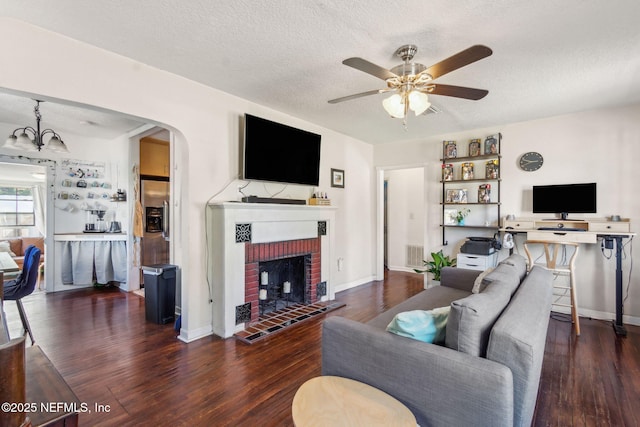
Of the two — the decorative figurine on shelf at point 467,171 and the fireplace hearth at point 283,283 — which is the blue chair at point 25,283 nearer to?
the fireplace hearth at point 283,283

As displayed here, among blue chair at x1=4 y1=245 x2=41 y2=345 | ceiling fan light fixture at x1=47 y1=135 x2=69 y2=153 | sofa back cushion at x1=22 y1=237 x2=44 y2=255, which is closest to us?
blue chair at x1=4 y1=245 x2=41 y2=345

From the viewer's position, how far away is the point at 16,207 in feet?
21.0

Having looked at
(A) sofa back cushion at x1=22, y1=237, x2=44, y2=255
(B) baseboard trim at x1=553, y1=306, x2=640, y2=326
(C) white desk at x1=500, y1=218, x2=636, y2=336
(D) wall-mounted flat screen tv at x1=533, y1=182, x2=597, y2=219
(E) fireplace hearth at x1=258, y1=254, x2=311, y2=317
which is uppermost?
(D) wall-mounted flat screen tv at x1=533, y1=182, x2=597, y2=219

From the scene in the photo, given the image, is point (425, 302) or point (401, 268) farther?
point (401, 268)

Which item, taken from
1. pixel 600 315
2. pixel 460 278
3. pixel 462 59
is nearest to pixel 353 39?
pixel 462 59

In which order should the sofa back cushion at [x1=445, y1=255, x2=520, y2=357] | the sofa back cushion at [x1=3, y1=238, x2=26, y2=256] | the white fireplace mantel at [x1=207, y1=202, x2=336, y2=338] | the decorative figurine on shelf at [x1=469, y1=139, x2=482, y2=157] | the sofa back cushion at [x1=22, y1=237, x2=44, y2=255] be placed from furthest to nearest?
the sofa back cushion at [x1=22, y1=237, x2=44, y2=255] < the sofa back cushion at [x1=3, y1=238, x2=26, y2=256] < the decorative figurine on shelf at [x1=469, y1=139, x2=482, y2=157] < the white fireplace mantel at [x1=207, y1=202, x2=336, y2=338] < the sofa back cushion at [x1=445, y1=255, x2=520, y2=357]

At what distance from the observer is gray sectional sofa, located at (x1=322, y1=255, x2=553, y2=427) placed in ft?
3.95

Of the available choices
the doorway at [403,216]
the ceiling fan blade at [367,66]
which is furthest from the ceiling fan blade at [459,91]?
the doorway at [403,216]

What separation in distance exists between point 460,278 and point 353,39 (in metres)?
2.57

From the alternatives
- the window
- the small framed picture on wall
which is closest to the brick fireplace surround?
the small framed picture on wall

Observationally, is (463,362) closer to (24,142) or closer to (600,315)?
(600,315)

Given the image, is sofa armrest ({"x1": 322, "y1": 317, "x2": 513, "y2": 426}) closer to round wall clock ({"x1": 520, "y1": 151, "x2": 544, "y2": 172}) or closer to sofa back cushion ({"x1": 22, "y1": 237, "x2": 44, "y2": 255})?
round wall clock ({"x1": 520, "y1": 151, "x2": 544, "y2": 172})

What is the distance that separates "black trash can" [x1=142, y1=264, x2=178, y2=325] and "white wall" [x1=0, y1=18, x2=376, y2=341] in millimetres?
253

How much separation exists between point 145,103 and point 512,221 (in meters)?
4.37
